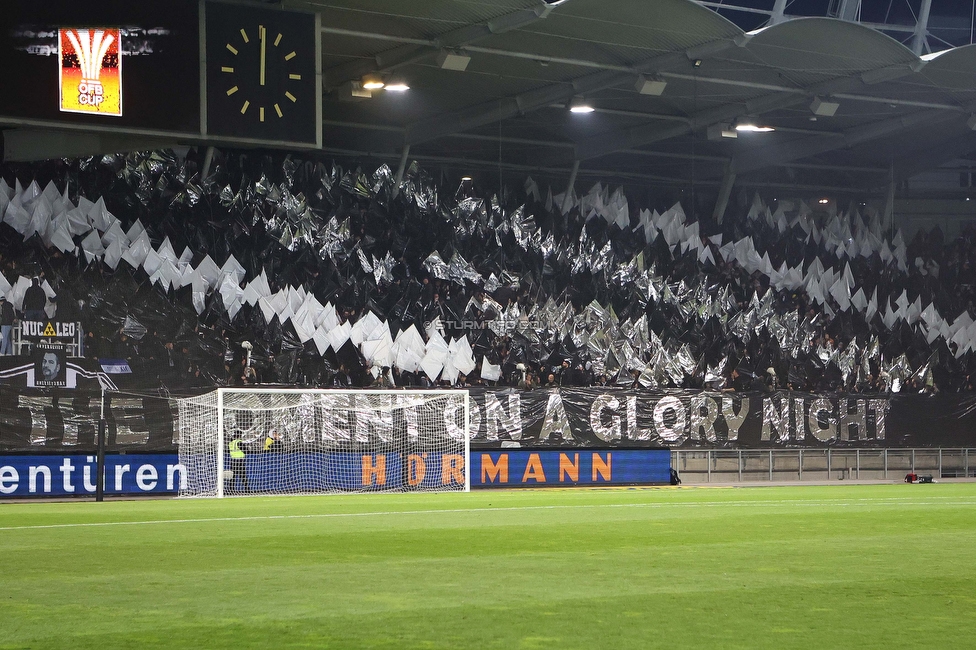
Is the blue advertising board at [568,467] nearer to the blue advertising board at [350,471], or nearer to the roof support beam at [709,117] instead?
the blue advertising board at [350,471]

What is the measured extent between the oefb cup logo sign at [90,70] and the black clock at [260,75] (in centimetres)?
→ 108

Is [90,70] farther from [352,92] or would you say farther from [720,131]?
[720,131]

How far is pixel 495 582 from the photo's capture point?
585 centimetres

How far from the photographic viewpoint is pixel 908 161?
102ft

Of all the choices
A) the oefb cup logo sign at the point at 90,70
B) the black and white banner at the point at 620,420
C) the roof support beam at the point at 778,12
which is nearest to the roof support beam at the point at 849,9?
the roof support beam at the point at 778,12

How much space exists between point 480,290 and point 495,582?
21150mm

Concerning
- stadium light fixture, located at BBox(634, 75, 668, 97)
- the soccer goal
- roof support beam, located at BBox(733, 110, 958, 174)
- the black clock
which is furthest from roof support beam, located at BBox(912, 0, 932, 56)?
the black clock

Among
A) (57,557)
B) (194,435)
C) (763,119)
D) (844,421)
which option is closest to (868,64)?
(763,119)

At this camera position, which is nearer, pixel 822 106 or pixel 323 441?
pixel 323 441

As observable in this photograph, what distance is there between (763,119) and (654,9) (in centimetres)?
916

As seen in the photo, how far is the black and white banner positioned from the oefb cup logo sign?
6618 millimetres

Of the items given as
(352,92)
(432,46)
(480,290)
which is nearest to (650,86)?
(432,46)

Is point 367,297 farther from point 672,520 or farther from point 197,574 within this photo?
point 197,574

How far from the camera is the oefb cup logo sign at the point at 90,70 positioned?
44.3 feet
